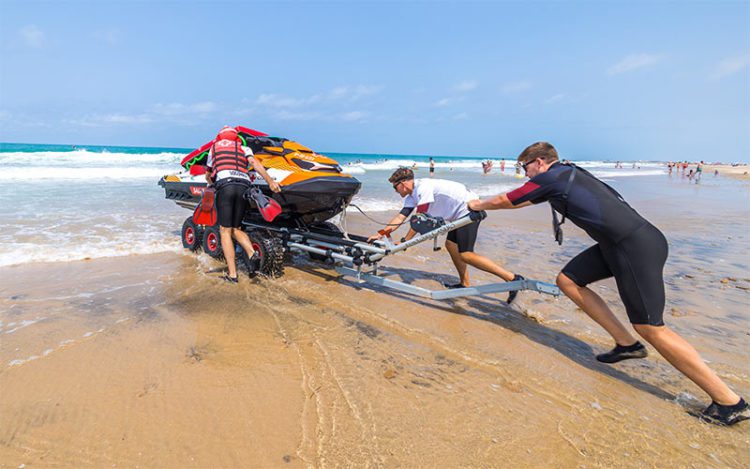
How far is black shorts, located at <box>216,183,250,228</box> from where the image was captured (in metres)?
4.94

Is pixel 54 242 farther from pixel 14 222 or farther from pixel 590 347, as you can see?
pixel 590 347

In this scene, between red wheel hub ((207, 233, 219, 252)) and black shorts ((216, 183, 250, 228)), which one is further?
red wheel hub ((207, 233, 219, 252))

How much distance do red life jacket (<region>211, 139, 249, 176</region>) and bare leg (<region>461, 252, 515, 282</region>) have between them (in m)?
3.05

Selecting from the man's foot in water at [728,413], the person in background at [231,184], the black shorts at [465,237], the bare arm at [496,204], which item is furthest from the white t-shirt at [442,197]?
the man's foot in water at [728,413]

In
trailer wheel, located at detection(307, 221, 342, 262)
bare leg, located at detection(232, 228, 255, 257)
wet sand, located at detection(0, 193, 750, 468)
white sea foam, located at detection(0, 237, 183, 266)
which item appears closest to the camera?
wet sand, located at detection(0, 193, 750, 468)

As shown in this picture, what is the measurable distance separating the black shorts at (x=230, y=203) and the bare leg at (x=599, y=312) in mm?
3861

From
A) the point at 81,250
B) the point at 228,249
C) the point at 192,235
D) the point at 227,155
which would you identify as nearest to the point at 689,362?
the point at 228,249

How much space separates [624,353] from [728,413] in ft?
2.42

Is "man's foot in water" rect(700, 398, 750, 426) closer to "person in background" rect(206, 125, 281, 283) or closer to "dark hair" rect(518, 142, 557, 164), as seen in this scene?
"dark hair" rect(518, 142, 557, 164)

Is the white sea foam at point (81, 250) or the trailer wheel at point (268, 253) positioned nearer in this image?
the trailer wheel at point (268, 253)

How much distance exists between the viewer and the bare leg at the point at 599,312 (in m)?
3.08

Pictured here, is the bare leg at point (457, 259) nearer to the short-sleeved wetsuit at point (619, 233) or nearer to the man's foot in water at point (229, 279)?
the short-sleeved wetsuit at point (619, 233)

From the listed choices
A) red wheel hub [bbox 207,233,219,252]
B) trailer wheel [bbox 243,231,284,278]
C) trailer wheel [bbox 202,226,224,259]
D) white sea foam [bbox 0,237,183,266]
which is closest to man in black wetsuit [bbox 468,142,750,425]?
trailer wheel [bbox 243,231,284,278]

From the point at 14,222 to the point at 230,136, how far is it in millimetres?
6139
